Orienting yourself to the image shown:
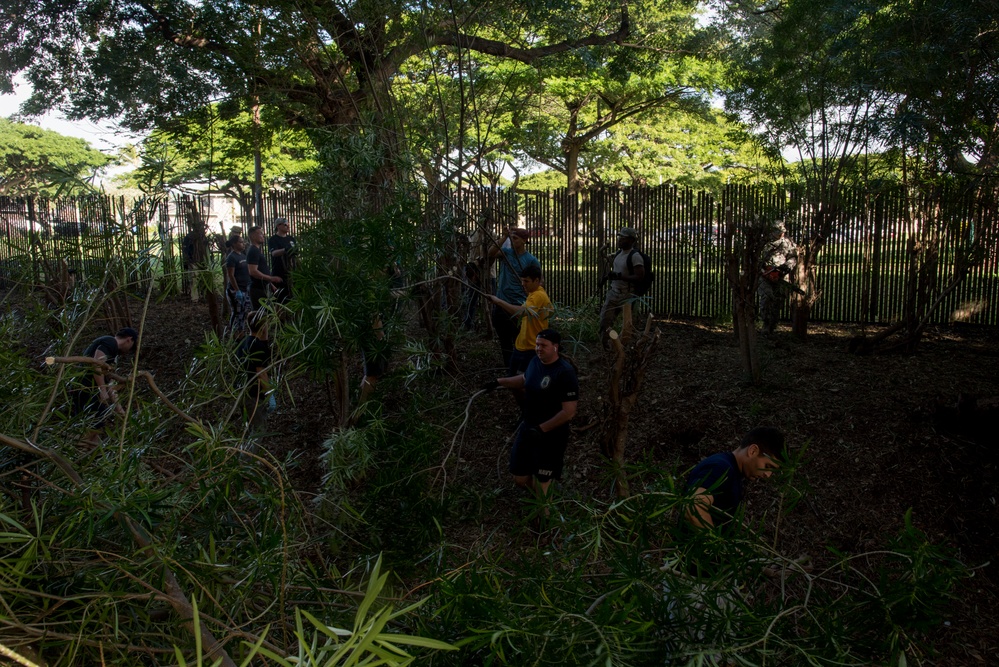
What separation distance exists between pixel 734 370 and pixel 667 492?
6.43 metres

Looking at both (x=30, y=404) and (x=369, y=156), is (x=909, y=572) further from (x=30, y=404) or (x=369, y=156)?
(x=369, y=156)

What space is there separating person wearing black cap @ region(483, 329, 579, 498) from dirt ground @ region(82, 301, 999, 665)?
0.36 m

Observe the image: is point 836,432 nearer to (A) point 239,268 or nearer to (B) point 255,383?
(B) point 255,383

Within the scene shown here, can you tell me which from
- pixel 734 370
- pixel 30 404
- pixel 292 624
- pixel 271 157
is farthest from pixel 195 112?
pixel 271 157

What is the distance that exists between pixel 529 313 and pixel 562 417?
3.22ft

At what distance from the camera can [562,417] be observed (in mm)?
5164

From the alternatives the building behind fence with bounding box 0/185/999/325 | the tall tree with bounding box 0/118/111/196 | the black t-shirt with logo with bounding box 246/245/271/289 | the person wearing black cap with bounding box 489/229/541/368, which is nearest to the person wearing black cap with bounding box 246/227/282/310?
the black t-shirt with logo with bounding box 246/245/271/289

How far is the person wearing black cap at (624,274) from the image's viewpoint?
8180mm

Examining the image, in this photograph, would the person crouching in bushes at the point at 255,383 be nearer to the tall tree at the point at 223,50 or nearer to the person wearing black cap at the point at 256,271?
the person wearing black cap at the point at 256,271

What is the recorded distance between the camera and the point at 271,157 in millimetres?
23453

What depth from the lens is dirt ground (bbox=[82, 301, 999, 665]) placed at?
559 cm

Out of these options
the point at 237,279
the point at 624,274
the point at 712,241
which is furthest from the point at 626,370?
the point at 712,241

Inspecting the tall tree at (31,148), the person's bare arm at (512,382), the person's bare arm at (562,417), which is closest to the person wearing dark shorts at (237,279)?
the person's bare arm at (512,382)

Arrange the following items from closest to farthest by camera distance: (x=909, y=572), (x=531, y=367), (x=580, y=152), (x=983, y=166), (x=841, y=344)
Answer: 1. (x=909, y=572)
2. (x=531, y=367)
3. (x=983, y=166)
4. (x=841, y=344)
5. (x=580, y=152)
